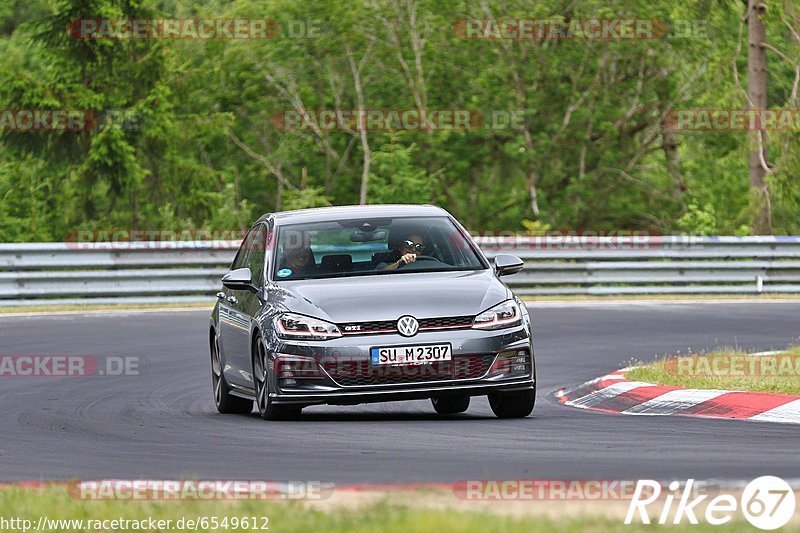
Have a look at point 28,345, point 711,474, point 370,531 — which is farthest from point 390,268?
point 28,345

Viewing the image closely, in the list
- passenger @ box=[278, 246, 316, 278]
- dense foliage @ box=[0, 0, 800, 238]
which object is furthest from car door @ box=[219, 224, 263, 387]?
dense foliage @ box=[0, 0, 800, 238]

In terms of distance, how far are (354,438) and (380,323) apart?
1193mm

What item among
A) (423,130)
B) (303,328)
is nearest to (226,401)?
(303,328)

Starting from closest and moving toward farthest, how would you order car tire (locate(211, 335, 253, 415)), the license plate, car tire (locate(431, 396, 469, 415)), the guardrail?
the license plate < car tire (locate(431, 396, 469, 415)) < car tire (locate(211, 335, 253, 415)) < the guardrail

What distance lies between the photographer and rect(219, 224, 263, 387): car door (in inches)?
479

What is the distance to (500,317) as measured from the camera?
1106 cm

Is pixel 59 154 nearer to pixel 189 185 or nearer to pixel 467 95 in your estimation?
pixel 189 185

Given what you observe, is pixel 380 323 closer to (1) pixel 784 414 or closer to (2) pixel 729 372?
(1) pixel 784 414

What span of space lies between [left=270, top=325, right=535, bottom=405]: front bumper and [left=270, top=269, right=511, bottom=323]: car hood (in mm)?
154

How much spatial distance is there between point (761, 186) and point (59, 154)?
53.4ft

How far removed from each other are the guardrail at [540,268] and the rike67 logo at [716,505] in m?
19.1

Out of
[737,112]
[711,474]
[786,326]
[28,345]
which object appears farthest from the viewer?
[737,112]

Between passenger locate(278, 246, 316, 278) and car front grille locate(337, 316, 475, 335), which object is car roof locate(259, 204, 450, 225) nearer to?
passenger locate(278, 246, 316, 278)

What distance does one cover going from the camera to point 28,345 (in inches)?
739
